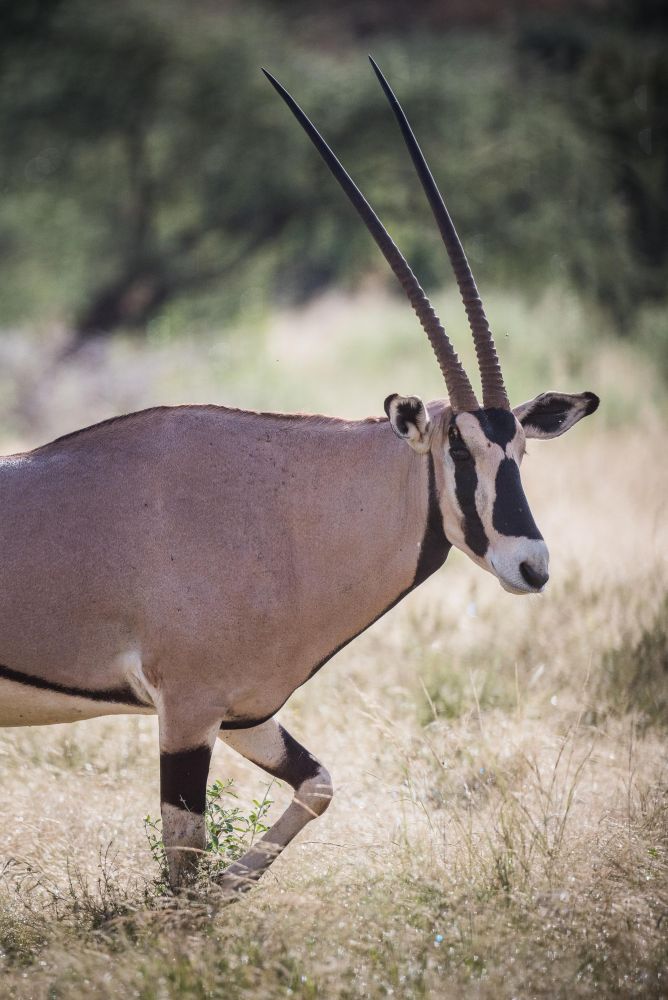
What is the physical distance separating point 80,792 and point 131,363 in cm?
1025

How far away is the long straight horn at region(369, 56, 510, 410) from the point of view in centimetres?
396

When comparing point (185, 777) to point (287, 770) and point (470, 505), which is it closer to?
point (287, 770)

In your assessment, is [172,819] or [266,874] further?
[266,874]

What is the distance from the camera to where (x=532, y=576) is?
3.64 meters

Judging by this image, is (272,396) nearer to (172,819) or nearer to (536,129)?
(536,129)

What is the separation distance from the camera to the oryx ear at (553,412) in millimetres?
4164

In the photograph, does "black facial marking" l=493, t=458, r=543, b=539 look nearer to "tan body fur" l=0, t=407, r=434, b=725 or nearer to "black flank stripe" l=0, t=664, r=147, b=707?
"tan body fur" l=0, t=407, r=434, b=725

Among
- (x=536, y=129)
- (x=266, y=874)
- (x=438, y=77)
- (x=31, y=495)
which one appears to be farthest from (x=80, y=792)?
(x=438, y=77)

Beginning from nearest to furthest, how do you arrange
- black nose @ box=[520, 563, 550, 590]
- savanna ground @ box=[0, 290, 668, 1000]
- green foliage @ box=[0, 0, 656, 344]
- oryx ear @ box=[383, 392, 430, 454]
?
savanna ground @ box=[0, 290, 668, 1000] < black nose @ box=[520, 563, 550, 590] < oryx ear @ box=[383, 392, 430, 454] < green foliage @ box=[0, 0, 656, 344]

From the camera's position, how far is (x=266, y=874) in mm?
4258

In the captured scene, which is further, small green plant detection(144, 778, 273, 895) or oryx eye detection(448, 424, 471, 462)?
small green plant detection(144, 778, 273, 895)

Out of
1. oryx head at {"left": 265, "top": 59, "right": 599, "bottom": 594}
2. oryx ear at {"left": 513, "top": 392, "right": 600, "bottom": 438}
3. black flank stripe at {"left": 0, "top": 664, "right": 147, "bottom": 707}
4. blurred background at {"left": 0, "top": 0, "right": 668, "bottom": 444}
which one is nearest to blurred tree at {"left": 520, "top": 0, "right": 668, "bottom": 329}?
blurred background at {"left": 0, "top": 0, "right": 668, "bottom": 444}

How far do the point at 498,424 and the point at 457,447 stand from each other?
159 mm

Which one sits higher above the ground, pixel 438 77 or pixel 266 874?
pixel 438 77
